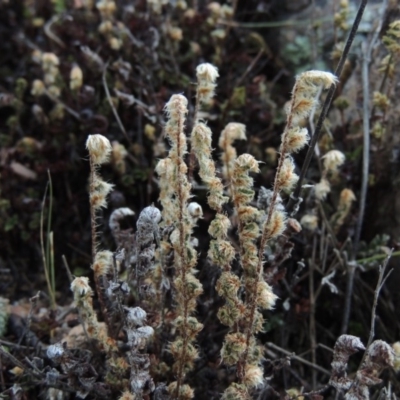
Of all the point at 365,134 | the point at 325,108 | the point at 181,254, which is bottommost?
the point at 181,254

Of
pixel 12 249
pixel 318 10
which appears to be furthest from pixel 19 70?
pixel 318 10

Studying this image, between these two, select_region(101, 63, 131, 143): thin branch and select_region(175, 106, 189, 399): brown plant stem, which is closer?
select_region(175, 106, 189, 399): brown plant stem

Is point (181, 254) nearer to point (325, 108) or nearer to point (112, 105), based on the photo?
point (325, 108)

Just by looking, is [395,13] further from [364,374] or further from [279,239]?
[364,374]

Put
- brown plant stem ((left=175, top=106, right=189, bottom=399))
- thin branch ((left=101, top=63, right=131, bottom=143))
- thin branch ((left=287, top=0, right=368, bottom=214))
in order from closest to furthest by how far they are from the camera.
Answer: brown plant stem ((left=175, top=106, right=189, bottom=399))
thin branch ((left=287, top=0, right=368, bottom=214))
thin branch ((left=101, top=63, right=131, bottom=143))

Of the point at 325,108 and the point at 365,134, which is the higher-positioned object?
the point at 325,108

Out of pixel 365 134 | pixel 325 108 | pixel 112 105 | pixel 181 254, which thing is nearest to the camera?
pixel 181 254

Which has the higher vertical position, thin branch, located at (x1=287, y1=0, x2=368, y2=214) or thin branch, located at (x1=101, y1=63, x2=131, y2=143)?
thin branch, located at (x1=287, y1=0, x2=368, y2=214)

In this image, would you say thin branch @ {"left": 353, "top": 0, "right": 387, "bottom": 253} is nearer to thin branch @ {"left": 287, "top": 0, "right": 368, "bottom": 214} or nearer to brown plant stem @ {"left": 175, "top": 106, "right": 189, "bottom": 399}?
thin branch @ {"left": 287, "top": 0, "right": 368, "bottom": 214}

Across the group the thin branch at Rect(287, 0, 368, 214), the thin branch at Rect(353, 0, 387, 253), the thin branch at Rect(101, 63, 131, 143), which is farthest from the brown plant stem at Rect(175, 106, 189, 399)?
the thin branch at Rect(101, 63, 131, 143)

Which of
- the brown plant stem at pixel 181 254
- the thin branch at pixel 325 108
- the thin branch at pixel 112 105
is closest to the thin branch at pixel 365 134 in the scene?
the thin branch at pixel 325 108

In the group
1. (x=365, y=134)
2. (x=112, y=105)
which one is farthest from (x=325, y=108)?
(x=112, y=105)
